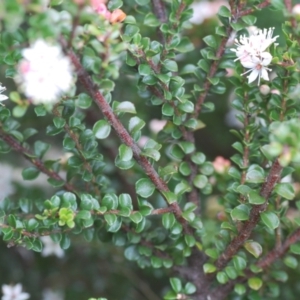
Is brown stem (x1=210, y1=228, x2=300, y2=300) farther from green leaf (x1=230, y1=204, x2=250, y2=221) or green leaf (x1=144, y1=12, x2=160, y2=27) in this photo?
green leaf (x1=144, y1=12, x2=160, y2=27)

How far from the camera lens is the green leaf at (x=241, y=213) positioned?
0.70 metres

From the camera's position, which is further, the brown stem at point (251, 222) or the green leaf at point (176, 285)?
the green leaf at point (176, 285)

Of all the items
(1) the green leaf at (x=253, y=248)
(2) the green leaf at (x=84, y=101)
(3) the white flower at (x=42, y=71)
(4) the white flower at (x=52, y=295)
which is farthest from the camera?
(4) the white flower at (x=52, y=295)

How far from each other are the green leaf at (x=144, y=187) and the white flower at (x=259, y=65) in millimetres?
190

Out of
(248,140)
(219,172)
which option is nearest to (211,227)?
(219,172)

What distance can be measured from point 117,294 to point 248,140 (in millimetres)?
505

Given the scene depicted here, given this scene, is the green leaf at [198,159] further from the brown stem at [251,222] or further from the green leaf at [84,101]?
the green leaf at [84,101]

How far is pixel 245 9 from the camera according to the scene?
76 centimetres

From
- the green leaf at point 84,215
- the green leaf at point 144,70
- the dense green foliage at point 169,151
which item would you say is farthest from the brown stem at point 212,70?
the green leaf at point 84,215

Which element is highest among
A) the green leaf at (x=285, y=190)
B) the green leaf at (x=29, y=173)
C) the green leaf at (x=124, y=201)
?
the green leaf at (x=285, y=190)

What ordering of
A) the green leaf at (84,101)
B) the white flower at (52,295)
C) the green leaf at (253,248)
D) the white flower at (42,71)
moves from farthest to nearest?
1. the white flower at (52,295)
2. the green leaf at (253,248)
3. the green leaf at (84,101)
4. the white flower at (42,71)

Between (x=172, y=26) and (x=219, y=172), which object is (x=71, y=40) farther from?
(x=219, y=172)

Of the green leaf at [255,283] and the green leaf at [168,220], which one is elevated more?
the green leaf at [168,220]

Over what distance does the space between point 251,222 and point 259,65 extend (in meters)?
0.21
